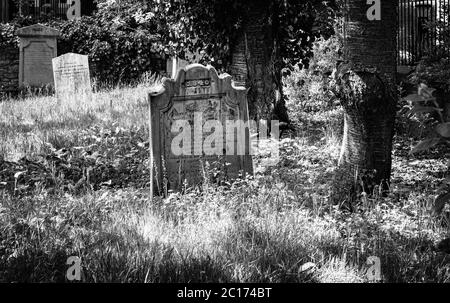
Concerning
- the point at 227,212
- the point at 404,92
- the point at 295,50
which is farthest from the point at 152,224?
the point at 404,92

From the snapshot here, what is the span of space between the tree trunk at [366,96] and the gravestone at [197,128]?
1.19 metres

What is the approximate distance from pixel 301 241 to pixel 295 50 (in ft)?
21.8

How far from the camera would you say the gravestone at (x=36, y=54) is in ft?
54.5

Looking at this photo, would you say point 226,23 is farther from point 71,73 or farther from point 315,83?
point 71,73

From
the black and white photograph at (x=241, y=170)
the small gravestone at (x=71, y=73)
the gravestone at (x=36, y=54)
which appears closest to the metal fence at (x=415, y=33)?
the black and white photograph at (x=241, y=170)

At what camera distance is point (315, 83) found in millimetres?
13562

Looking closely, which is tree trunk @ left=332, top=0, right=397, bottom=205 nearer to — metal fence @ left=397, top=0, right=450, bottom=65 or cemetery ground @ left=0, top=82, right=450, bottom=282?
cemetery ground @ left=0, top=82, right=450, bottom=282

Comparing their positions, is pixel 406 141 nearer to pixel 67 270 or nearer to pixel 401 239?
pixel 401 239

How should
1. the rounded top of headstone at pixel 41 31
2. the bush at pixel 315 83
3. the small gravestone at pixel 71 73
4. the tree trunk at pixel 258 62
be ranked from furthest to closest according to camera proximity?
the rounded top of headstone at pixel 41 31 → the small gravestone at pixel 71 73 → the bush at pixel 315 83 → the tree trunk at pixel 258 62

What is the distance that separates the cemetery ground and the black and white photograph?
0.02 metres

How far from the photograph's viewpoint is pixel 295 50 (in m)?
10.6

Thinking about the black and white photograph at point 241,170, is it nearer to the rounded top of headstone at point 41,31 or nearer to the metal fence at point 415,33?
the metal fence at point 415,33

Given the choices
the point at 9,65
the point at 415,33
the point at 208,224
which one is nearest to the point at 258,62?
the point at 208,224

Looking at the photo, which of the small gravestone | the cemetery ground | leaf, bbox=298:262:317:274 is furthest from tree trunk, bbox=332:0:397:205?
the small gravestone
